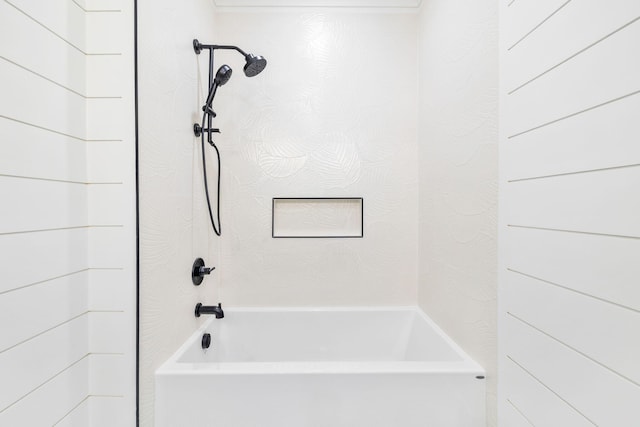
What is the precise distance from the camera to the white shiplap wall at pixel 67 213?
0.74m

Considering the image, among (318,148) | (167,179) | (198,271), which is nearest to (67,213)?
(167,179)

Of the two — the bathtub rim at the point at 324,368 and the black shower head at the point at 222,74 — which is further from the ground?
the black shower head at the point at 222,74

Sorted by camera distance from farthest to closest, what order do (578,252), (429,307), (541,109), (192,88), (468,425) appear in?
(429,307) → (192,88) → (468,425) → (541,109) → (578,252)

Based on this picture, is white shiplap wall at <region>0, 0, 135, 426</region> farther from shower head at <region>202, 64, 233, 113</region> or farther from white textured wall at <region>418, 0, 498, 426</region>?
white textured wall at <region>418, 0, 498, 426</region>

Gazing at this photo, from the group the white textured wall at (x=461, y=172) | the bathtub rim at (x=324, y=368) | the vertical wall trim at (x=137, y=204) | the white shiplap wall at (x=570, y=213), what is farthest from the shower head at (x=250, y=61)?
the bathtub rim at (x=324, y=368)

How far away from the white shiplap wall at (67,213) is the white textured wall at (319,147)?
89cm

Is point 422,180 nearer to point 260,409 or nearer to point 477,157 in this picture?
point 477,157

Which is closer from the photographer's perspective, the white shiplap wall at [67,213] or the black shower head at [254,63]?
the white shiplap wall at [67,213]

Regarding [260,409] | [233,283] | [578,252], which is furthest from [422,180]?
[260,409]

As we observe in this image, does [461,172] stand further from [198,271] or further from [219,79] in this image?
[198,271]

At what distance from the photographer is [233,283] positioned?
1.92 m

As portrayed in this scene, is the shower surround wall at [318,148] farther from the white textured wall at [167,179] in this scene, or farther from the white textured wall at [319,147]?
the white textured wall at [167,179]

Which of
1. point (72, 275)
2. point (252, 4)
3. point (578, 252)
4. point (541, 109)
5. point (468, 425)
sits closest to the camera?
point (578, 252)

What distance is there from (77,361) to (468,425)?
1331 millimetres
